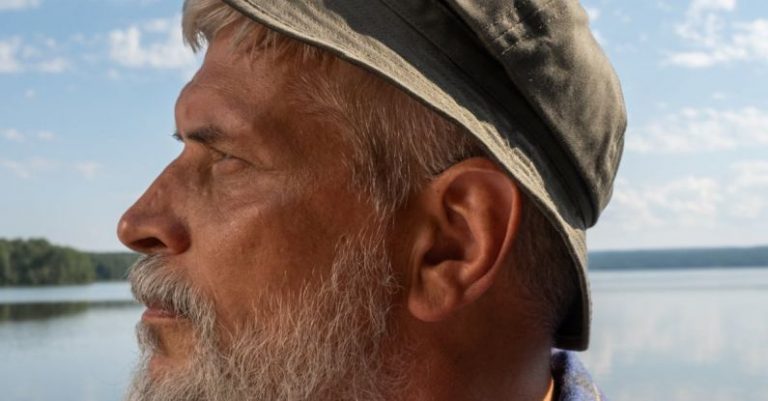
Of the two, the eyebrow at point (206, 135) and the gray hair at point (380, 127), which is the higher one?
the eyebrow at point (206, 135)

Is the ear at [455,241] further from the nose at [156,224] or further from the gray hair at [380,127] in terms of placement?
the nose at [156,224]

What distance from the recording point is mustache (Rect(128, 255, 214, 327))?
1716 millimetres

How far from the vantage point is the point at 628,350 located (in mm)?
23172

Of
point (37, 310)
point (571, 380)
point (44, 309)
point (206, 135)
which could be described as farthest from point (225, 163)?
point (44, 309)

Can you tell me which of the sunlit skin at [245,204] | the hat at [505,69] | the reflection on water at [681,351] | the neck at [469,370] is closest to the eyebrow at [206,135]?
the sunlit skin at [245,204]

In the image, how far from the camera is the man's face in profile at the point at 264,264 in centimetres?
171

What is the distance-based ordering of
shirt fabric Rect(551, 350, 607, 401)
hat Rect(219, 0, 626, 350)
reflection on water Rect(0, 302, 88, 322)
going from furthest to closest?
1. reflection on water Rect(0, 302, 88, 322)
2. shirt fabric Rect(551, 350, 607, 401)
3. hat Rect(219, 0, 626, 350)

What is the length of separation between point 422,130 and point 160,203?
46 centimetres

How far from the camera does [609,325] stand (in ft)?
101

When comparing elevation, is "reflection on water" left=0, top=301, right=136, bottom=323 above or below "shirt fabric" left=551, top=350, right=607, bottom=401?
below

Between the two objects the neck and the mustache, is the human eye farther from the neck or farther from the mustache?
the neck

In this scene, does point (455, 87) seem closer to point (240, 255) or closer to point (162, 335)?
point (240, 255)

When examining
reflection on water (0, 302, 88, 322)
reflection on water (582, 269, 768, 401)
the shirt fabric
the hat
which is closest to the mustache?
the hat

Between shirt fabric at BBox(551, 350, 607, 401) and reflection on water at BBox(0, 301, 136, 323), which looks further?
reflection on water at BBox(0, 301, 136, 323)
